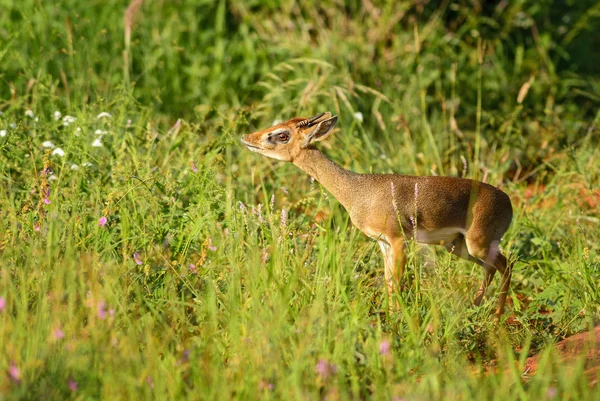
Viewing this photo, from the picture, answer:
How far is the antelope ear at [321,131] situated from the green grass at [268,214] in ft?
1.09

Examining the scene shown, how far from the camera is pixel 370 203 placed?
5316 millimetres

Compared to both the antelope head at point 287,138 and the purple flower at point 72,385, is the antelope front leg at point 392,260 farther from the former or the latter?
the purple flower at point 72,385

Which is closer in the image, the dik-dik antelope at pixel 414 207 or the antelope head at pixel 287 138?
the dik-dik antelope at pixel 414 207

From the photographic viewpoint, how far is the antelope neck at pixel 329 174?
17.8ft

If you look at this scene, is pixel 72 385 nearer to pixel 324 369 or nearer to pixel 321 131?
pixel 324 369

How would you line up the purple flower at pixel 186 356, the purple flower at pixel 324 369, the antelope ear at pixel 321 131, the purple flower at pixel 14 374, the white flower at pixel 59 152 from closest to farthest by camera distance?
the purple flower at pixel 14 374 → the purple flower at pixel 324 369 → the purple flower at pixel 186 356 → the white flower at pixel 59 152 → the antelope ear at pixel 321 131

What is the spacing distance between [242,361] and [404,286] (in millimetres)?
1717

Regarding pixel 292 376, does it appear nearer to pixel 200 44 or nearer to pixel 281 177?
pixel 281 177

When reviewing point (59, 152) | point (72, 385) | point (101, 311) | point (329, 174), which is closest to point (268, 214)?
point (329, 174)

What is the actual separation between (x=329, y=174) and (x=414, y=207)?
1.74 feet

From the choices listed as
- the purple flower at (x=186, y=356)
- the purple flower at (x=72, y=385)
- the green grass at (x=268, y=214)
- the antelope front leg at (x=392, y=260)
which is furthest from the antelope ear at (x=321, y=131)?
the purple flower at (x=72, y=385)

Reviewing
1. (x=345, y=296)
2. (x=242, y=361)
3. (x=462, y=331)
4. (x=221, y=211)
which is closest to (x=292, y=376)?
(x=242, y=361)

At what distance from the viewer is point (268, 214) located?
15.6 feet

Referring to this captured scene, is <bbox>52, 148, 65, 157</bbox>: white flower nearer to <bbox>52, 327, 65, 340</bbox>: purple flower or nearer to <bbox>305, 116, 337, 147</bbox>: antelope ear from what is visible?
<bbox>305, 116, 337, 147</bbox>: antelope ear
